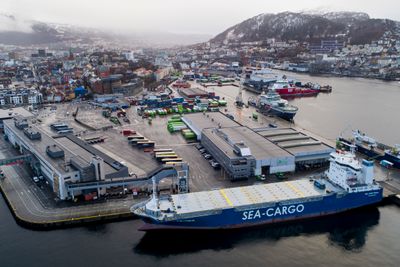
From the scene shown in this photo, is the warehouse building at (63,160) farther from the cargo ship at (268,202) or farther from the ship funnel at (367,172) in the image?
the ship funnel at (367,172)

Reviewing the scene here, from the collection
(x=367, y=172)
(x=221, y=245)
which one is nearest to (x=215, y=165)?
(x=221, y=245)

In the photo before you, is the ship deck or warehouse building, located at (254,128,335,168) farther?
warehouse building, located at (254,128,335,168)

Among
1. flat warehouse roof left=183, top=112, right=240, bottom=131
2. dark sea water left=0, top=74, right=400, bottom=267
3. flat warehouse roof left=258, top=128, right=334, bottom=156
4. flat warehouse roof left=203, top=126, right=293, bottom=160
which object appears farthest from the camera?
flat warehouse roof left=183, top=112, right=240, bottom=131

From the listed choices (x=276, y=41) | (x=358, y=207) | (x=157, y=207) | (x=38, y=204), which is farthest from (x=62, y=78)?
(x=276, y=41)

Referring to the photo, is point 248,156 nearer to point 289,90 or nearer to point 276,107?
point 276,107

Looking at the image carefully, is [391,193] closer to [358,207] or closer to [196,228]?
[358,207]

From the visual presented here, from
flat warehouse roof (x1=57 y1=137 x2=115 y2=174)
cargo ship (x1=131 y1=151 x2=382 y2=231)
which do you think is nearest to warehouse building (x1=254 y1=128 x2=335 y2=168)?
cargo ship (x1=131 y1=151 x2=382 y2=231)

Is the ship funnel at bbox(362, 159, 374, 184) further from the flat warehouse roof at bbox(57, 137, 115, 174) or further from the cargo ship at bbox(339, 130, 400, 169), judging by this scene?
the flat warehouse roof at bbox(57, 137, 115, 174)
